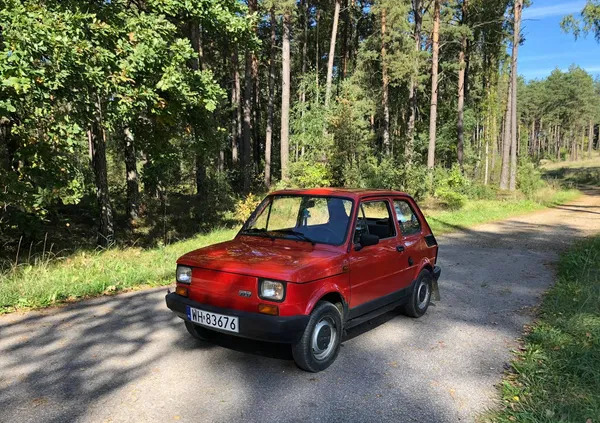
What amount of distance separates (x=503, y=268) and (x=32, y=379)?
8.62 meters

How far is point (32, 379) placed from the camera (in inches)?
148

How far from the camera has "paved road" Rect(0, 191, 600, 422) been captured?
10.9ft

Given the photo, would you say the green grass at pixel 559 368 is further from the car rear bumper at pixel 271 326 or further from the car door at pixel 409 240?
the car rear bumper at pixel 271 326

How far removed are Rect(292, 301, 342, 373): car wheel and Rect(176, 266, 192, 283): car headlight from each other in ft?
4.37

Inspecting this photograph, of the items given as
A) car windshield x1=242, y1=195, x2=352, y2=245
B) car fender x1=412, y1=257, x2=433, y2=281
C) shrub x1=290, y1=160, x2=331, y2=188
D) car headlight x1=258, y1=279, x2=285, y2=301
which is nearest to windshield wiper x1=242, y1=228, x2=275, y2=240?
car windshield x1=242, y1=195, x2=352, y2=245

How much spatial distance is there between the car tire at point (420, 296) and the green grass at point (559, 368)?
1360 mm

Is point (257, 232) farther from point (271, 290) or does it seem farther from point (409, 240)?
point (409, 240)

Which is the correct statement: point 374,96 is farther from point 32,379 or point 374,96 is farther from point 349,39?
point 32,379

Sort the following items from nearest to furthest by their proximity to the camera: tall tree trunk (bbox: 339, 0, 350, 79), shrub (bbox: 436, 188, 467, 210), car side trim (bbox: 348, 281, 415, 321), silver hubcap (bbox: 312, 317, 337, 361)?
silver hubcap (bbox: 312, 317, 337, 361) → car side trim (bbox: 348, 281, 415, 321) → shrub (bbox: 436, 188, 467, 210) → tall tree trunk (bbox: 339, 0, 350, 79)

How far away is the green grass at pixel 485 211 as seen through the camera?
15.9 meters

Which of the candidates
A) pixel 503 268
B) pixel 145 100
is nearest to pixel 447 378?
pixel 503 268

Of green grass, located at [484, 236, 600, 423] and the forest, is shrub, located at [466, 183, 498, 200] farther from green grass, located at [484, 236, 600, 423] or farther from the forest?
green grass, located at [484, 236, 600, 423]

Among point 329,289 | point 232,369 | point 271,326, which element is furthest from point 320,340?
point 232,369

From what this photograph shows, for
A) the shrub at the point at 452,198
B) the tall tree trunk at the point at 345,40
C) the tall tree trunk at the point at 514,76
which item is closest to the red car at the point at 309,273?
the shrub at the point at 452,198
